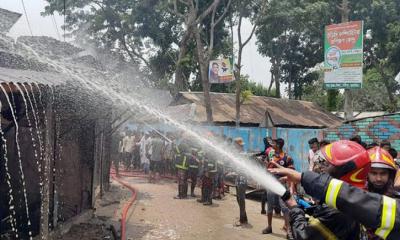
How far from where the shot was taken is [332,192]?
240 cm

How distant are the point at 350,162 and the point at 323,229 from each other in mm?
509

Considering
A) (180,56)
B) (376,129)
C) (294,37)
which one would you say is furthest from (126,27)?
(376,129)

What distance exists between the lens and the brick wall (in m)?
12.1

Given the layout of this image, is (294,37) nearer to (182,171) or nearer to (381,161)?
(182,171)

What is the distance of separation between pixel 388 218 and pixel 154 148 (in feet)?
49.1

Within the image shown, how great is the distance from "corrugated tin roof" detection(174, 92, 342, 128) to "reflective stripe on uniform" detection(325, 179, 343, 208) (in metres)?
19.4

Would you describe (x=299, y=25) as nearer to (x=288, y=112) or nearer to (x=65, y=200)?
(x=288, y=112)

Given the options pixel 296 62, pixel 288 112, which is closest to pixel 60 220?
pixel 288 112

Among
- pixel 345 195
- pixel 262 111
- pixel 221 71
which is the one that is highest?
pixel 221 71

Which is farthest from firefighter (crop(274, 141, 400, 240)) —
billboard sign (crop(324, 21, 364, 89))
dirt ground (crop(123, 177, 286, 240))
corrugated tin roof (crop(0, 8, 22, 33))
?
billboard sign (crop(324, 21, 364, 89))

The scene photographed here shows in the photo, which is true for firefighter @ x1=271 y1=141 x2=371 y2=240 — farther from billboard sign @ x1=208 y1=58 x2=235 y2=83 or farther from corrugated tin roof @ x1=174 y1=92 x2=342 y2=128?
corrugated tin roof @ x1=174 y1=92 x2=342 y2=128

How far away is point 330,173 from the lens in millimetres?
2770

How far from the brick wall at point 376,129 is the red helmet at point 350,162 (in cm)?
1029

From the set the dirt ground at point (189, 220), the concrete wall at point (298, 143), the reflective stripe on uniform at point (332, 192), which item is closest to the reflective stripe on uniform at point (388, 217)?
the reflective stripe on uniform at point (332, 192)
